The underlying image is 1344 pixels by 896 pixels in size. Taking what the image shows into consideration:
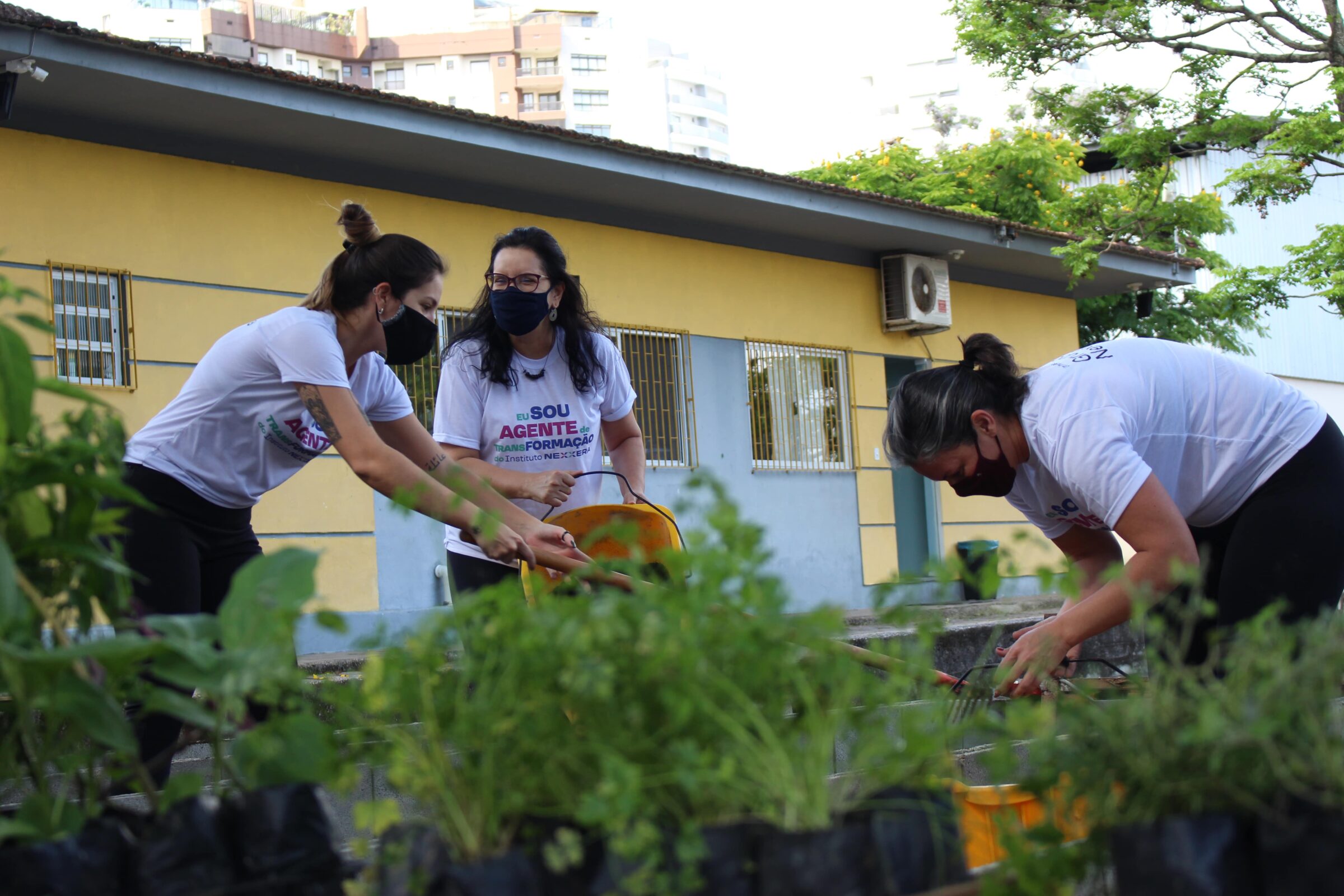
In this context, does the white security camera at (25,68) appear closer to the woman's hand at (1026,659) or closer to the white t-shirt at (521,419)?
the white t-shirt at (521,419)

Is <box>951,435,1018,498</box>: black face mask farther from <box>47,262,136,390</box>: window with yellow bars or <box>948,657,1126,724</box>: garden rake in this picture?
<box>47,262,136,390</box>: window with yellow bars

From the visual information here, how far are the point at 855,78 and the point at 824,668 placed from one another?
76368 mm

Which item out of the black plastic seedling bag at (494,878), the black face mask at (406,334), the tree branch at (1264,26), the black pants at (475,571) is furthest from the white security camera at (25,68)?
the tree branch at (1264,26)

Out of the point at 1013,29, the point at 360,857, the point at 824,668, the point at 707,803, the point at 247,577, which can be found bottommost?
the point at 360,857

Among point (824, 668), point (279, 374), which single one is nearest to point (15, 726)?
point (824, 668)

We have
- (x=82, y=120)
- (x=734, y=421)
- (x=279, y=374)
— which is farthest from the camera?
(x=734, y=421)

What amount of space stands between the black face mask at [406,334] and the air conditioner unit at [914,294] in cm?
897

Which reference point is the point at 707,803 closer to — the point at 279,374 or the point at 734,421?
the point at 279,374

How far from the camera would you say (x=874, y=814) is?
3.67ft

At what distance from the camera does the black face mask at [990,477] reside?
2.70 meters

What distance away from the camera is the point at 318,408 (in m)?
2.78

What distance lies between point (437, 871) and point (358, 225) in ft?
7.26

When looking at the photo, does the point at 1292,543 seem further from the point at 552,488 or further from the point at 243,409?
the point at 243,409

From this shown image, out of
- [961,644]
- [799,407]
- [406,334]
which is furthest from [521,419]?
[799,407]
